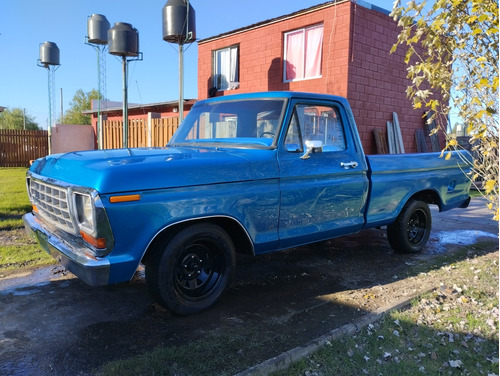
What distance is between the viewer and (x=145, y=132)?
1430cm

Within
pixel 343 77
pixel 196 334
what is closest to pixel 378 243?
pixel 196 334

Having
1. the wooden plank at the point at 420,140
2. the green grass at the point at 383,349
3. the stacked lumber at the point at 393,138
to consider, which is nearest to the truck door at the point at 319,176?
the green grass at the point at 383,349

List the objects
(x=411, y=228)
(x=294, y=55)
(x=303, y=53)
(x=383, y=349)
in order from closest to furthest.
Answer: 1. (x=383, y=349)
2. (x=411, y=228)
3. (x=303, y=53)
4. (x=294, y=55)

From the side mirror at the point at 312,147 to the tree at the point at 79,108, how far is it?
51.4m

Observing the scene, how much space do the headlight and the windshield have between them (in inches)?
65.3

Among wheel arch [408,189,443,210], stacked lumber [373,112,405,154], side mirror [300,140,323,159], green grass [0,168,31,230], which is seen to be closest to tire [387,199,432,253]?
wheel arch [408,189,443,210]

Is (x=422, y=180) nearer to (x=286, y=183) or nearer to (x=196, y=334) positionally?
(x=286, y=183)

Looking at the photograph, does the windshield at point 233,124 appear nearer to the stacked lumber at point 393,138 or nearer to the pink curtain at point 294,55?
the pink curtain at point 294,55

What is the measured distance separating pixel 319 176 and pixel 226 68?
10.2m

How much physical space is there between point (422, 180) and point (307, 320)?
2.83 m

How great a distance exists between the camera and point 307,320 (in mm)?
3533

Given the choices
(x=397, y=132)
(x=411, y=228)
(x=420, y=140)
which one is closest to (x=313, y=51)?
(x=397, y=132)

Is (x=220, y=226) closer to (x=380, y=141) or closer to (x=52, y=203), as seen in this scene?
(x=52, y=203)

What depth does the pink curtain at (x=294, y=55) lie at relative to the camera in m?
11.4
